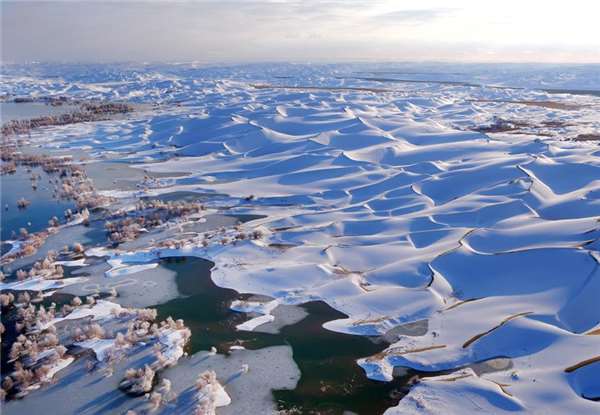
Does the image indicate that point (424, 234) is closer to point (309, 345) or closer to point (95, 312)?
point (309, 345)

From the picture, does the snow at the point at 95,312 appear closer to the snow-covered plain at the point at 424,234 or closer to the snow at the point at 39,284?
the snow at the point at 39,284

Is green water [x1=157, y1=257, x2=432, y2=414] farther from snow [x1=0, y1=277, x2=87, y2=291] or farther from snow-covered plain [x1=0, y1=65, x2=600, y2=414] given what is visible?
snow [x1=0, y1=277, x2=87, y2=291]

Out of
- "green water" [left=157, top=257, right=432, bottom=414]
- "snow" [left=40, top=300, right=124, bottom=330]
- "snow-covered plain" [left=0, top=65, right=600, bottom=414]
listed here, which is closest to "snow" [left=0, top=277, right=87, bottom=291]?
"snow" [left=40, top=300, right=124, bottom=330]

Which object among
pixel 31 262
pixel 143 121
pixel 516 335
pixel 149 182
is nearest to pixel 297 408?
pixel 516 335

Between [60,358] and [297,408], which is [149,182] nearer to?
[60,358]

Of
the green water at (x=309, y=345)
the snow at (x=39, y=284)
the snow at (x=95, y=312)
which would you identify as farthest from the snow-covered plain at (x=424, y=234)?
the snow at (x=95, y=312)
